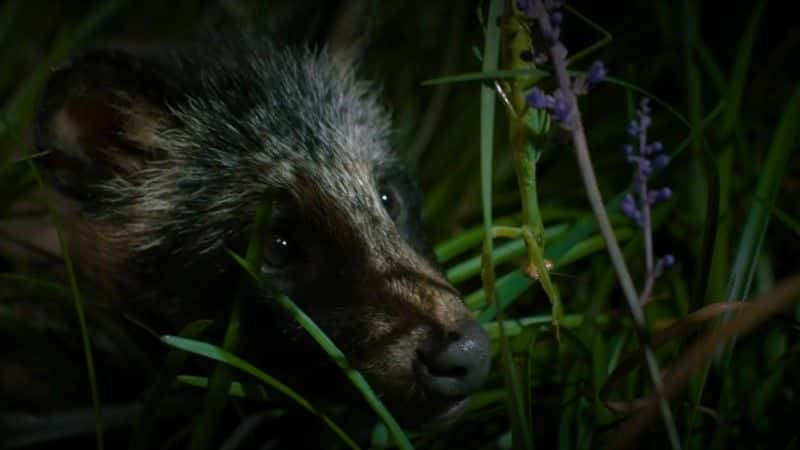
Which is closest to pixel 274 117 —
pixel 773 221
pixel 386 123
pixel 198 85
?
pixel 198 85

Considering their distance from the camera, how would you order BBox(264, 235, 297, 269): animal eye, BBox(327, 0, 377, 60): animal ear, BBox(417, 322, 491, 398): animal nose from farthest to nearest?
BBox(327, 0, 377, 60): animal ear, BBox(264, 235, 297, 269): animal eye, BBox(417, 322, 491, 398): animal nose

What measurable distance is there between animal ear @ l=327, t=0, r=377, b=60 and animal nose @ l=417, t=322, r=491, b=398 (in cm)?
175

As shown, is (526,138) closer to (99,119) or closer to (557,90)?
(557,90)

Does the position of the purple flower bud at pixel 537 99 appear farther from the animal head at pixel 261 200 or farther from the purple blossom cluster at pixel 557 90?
the animal head at pixel 261 200

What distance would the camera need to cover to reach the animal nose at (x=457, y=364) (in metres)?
2.38

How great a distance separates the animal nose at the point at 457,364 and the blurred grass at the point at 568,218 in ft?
0.42

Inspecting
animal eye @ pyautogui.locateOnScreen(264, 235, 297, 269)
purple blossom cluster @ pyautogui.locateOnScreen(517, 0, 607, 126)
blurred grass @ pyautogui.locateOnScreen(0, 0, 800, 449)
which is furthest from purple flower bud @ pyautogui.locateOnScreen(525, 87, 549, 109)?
animal eye @ pyautogui.locateOnScreen(264, 235, 297, 269)

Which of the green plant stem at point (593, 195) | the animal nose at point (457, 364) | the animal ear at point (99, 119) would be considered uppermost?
the animal ear at point (99, 119)

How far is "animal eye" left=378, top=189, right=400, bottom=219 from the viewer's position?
10.7ft

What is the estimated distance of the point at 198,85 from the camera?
10.6 feet

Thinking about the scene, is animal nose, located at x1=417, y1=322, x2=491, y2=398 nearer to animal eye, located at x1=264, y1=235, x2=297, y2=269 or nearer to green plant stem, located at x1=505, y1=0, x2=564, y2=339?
green plant stem, located at x1=505, y1=0, x2=564, y2=339

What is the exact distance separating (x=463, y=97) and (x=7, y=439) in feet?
10.1

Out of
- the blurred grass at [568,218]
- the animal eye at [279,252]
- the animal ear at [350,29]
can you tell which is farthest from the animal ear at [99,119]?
the animal ear at [350,29]

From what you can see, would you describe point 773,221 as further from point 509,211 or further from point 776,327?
point 509,211
